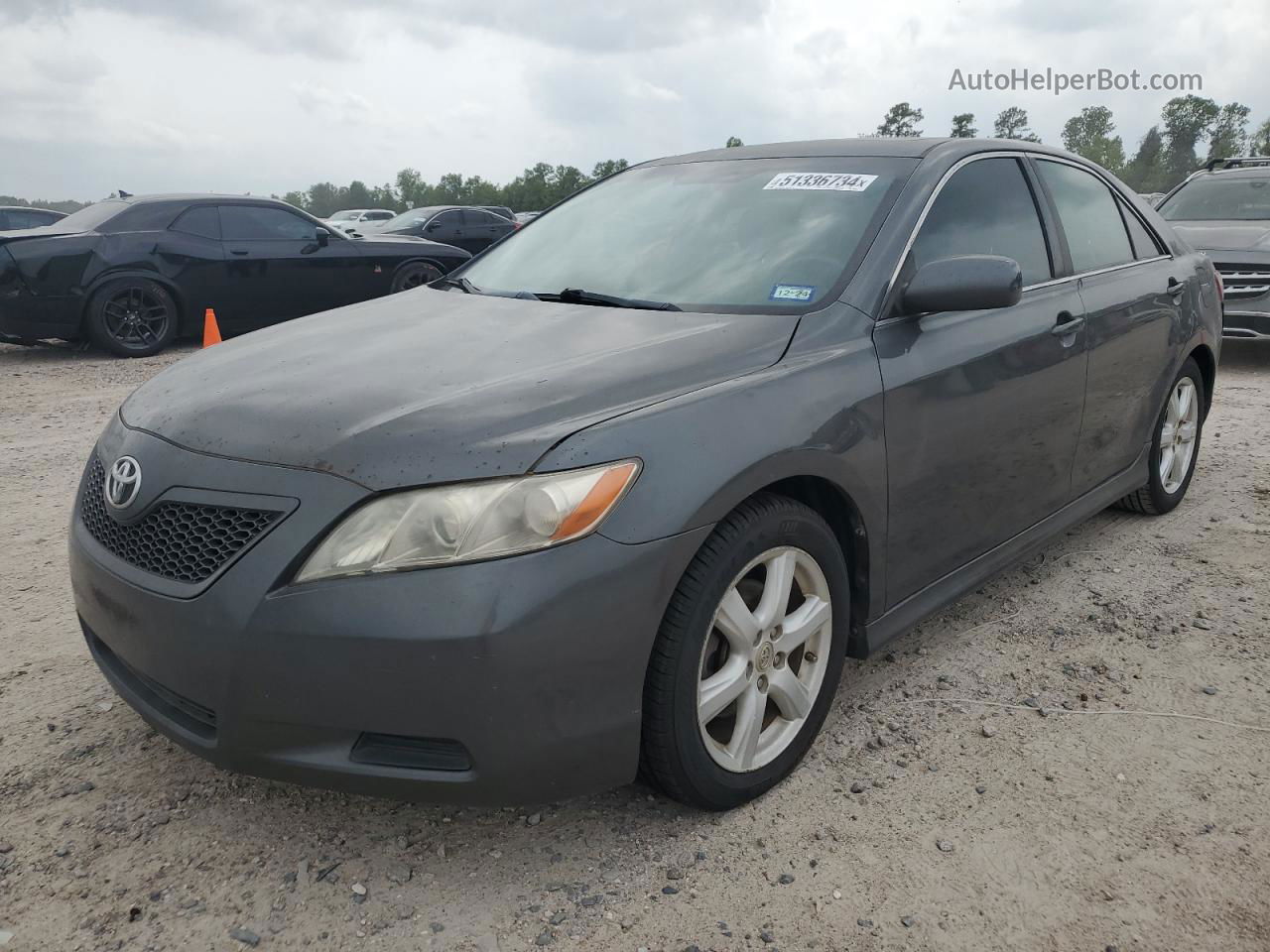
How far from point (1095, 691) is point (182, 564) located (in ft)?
8.12

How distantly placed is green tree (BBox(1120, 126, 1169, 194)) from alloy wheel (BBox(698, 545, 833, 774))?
277 ft

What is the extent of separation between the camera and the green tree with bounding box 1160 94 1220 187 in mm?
81000

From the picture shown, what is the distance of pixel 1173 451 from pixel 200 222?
27.6 feet

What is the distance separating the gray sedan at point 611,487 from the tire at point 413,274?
25.5ft

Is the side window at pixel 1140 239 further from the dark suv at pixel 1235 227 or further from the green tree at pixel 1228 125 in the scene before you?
the green tree at pixel 1228 125

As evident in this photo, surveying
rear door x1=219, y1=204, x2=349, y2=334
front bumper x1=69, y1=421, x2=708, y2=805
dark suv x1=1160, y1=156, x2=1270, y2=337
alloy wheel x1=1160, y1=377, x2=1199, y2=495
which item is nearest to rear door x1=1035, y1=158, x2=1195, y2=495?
alloy wheel x1=1160, y1=377, x2=1199, y2=495

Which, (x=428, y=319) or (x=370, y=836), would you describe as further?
(x=428, y=319)

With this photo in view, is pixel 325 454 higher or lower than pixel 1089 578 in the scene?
higher

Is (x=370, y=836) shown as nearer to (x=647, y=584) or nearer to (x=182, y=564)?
(x=182, y=564)

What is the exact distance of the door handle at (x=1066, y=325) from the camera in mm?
3354

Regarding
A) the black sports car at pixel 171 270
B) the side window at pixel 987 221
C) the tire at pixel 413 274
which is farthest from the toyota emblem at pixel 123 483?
the tire at pixel 413 274

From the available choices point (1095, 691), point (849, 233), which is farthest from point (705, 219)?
point (1095, 691)

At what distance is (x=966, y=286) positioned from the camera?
270 cm

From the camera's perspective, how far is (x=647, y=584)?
2.04 meters
